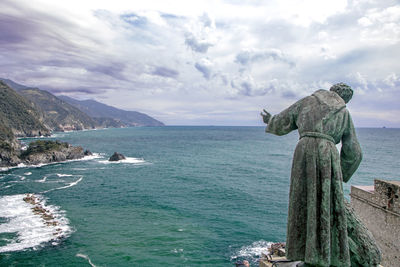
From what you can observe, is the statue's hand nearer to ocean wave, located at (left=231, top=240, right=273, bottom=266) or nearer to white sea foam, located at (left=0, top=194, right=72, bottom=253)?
ocean wave, located at (left=231, top=240, right=273, bottom=266)

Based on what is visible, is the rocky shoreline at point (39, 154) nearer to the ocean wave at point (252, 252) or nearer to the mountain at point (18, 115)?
the ocean wave at point (252, 252)

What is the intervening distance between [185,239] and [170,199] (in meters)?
14.0

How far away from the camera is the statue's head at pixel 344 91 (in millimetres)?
5000

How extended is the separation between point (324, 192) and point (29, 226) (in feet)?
113

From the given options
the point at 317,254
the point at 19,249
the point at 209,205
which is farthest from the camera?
the point at 209,205

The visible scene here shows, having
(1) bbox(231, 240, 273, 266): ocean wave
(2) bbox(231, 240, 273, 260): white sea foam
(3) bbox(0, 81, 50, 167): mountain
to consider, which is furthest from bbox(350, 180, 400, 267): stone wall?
(3) bbox(0, 81, 50, 167): mountain

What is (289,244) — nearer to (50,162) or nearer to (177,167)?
(177,167)

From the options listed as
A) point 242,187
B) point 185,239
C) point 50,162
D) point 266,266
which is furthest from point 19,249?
point 50,162

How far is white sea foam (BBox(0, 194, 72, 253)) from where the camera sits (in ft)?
85.0

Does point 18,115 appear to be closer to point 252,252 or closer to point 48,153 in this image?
point 48,153

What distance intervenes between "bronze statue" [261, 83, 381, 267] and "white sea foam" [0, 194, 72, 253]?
27.9 m

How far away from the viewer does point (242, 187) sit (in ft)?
154

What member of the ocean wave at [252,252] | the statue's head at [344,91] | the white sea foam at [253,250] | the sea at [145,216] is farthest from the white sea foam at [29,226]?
the statue's head at [344,91]

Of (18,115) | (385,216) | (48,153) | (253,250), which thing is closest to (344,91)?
(385,216)
